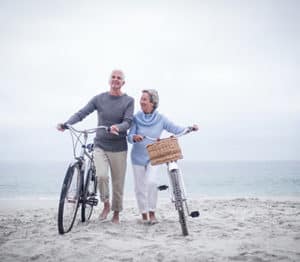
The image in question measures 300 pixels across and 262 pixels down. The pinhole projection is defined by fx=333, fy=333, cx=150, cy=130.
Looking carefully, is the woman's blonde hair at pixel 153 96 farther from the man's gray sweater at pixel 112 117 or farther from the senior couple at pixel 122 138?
the man's gray sweater at pixel 112 117

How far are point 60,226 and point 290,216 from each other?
12.3 ft

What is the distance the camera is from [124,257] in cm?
338

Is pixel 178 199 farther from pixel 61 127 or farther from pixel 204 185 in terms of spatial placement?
pixel 204 185

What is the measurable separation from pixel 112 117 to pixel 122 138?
1.15 feet

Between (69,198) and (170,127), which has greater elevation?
(170,127)

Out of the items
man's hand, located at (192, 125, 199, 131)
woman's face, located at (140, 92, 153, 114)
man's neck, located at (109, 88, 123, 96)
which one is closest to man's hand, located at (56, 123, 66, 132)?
man's neck, located at (109, 88, 123, 96)

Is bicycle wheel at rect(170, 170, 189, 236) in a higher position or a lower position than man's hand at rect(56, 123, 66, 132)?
lower

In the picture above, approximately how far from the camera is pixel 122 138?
16.5 feet

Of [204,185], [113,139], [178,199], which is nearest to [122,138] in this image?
[113,139]

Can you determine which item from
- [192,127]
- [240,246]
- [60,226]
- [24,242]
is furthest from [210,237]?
[24,242]

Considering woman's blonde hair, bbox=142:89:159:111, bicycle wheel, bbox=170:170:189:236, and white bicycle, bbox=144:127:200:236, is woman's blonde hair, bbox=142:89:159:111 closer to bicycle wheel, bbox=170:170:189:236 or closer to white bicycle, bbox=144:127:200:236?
white bicycle, bbox=144:127:200:236

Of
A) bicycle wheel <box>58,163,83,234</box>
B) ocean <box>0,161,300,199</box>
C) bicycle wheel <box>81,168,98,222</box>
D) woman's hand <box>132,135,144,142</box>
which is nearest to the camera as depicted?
bicycle wheel <box>58,163,83,234</box>

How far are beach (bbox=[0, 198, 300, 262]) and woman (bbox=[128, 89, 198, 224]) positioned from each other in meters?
0.44

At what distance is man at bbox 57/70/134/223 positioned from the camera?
16.1ft
